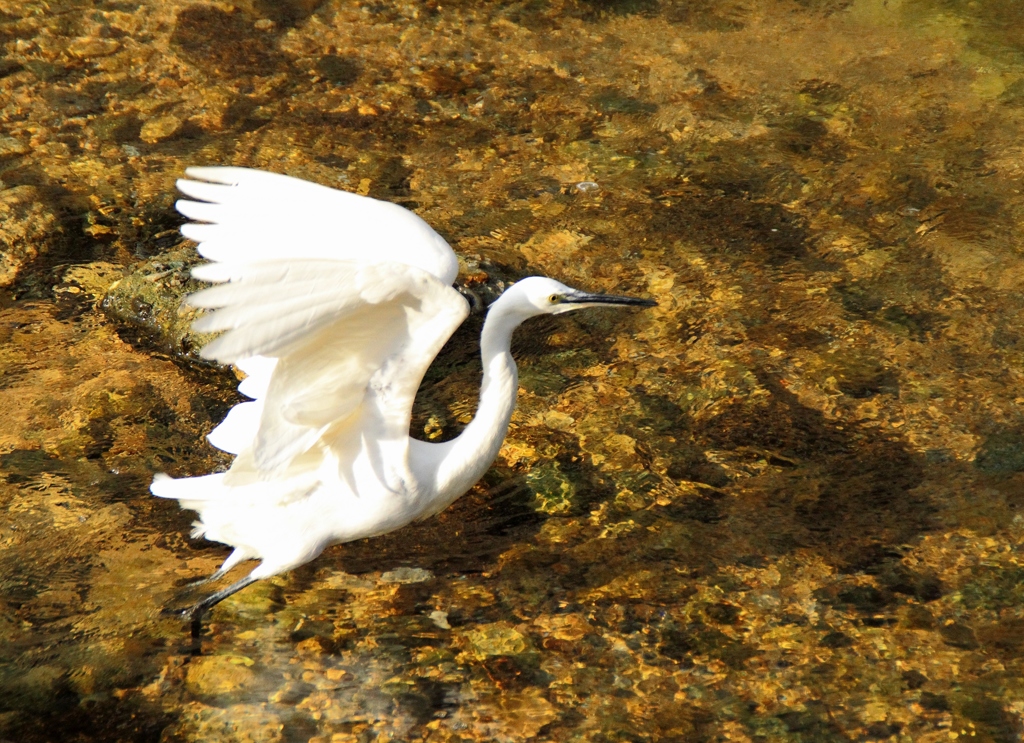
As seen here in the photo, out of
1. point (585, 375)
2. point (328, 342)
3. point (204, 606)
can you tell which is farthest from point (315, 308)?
point (585, 375)

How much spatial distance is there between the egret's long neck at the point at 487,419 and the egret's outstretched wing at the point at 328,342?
0.26m

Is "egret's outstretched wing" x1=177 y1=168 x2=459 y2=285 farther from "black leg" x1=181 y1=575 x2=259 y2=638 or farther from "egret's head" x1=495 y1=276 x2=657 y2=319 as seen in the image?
"black leg" x1=181 y1=575 x2=259 y2=638

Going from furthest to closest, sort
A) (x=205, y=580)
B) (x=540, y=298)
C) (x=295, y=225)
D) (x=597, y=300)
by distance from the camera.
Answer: (x=205, y=580)
(x=597, y=300)
(x=540, y=298)
(x=295, y=225)

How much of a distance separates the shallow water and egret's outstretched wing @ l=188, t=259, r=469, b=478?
77 centimetres

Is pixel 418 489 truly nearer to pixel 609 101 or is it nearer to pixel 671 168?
pixel 671 168

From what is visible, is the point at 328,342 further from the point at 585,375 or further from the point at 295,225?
the point at 585,375

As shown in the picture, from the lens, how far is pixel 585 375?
506cm

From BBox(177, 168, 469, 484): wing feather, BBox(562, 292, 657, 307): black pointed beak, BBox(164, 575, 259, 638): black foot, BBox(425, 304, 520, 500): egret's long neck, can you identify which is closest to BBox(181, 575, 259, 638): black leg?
BBox(164, 575, 259, 638): black foot

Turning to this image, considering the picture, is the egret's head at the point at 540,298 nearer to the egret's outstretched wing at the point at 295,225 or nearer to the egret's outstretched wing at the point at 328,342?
the egret's outstretched wing at the point at 295,225

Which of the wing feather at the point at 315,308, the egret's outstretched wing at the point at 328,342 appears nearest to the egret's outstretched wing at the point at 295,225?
the wing feather at the point at 315,308

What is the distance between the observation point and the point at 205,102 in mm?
7004

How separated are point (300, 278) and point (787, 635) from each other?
214cm

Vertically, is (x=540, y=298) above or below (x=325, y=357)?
above

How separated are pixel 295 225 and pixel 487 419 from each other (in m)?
0.97
